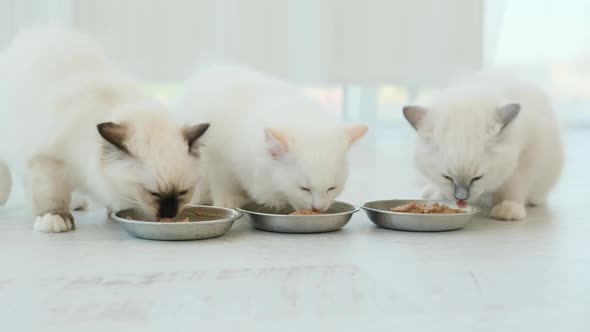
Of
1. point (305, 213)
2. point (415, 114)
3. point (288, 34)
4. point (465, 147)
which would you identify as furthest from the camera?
point (288, 34)

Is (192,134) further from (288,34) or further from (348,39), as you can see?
(348,39)

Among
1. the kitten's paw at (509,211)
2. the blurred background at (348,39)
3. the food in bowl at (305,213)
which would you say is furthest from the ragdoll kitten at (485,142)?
the blurred background at (348,39)

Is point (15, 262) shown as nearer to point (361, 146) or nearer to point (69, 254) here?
point (69, 254)

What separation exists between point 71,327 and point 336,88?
6.05 metres

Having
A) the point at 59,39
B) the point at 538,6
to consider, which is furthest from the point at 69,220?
the point at 538,6

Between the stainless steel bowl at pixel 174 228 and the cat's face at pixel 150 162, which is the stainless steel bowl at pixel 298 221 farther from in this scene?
the cat's face at pixel 150 162

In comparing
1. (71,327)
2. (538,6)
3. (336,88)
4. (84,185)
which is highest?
(538,6)

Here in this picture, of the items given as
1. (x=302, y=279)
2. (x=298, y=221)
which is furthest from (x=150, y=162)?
(x=302, y=279)

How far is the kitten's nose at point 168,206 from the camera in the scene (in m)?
2.62

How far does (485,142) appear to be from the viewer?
2994mm

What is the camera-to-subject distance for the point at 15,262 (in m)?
2.35

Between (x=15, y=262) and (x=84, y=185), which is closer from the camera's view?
(x=15, y=262)

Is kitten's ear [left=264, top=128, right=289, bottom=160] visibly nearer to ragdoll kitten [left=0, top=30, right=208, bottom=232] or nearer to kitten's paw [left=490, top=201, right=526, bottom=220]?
ragdoll kitten [left=0, top=30, right=208, bottom=232]

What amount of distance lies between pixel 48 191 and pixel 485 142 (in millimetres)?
1670
